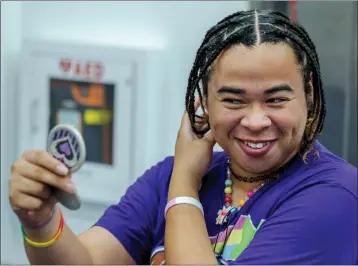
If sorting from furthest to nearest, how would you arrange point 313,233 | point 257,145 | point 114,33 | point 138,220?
point 114,33, point 138,220, point 257,145, point 313,233

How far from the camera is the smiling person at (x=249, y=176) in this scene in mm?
1038

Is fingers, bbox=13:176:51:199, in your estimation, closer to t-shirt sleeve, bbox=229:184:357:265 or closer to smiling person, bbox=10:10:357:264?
smiling person, bbox=10:10:357:264

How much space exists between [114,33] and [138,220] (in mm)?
1116

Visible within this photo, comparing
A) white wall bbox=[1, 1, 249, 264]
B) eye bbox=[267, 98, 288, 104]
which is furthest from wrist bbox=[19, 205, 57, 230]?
white wall bbox=[1, 1, 249, 264]

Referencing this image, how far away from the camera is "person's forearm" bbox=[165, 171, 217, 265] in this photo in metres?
1.08

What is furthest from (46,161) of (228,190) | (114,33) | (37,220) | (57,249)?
(114,33)

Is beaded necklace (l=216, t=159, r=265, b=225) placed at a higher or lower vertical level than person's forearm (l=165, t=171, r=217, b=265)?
higher

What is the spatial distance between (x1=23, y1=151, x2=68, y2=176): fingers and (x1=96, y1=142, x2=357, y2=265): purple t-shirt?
0.95 ft

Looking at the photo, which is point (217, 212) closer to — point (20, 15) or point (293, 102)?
point (293, 102)

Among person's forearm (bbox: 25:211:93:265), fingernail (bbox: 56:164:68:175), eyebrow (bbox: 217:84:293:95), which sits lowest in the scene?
person's forearm (bbox: 25:211:93:265)

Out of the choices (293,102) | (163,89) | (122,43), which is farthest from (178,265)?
(122,43)

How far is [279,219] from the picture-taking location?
1.06 meters

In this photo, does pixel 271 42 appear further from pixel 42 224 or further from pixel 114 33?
pixel 114 33

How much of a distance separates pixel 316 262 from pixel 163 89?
1285 mm
